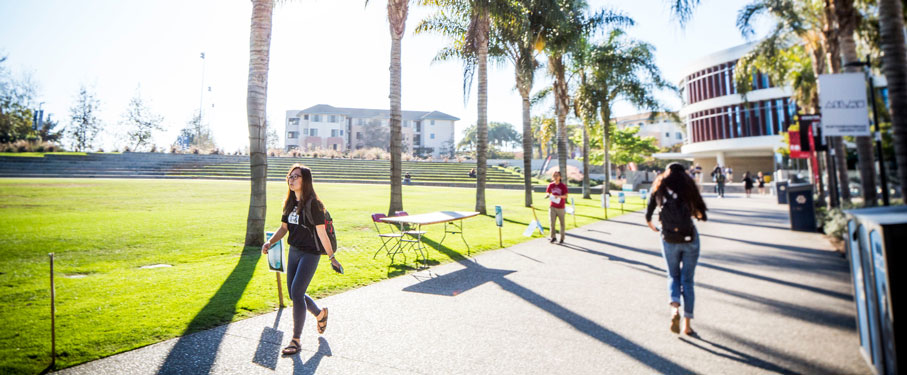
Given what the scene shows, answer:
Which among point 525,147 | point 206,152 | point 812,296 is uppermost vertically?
point 206,152

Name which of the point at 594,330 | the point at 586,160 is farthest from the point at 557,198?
the point at 586,160

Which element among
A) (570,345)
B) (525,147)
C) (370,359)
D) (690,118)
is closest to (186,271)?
(370,359)

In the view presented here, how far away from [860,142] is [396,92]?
1278 centimetres

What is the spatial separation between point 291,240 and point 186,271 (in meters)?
4.55

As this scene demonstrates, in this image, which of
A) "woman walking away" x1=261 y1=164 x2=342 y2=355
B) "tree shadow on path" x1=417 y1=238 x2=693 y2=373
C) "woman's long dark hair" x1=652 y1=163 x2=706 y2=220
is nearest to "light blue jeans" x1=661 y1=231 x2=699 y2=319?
"woman's long dark hair" x1=652 y1=163 x2=706 y2=220

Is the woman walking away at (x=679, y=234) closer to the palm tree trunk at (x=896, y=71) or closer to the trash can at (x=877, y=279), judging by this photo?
the trash can at (x=877, y=279)

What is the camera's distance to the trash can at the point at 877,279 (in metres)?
2.80

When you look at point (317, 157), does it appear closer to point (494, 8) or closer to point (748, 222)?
point (494, 8)

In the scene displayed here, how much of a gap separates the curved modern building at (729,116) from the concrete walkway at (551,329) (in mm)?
50505

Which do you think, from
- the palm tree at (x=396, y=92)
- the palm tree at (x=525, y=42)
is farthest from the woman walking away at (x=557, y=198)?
the palm tree at (x=525, y=42)

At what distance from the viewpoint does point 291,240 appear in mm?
4398

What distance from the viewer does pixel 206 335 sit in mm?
4699

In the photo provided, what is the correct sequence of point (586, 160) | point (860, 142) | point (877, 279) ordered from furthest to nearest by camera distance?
point (586, 160) < point (860, 142) < point (877, 279)

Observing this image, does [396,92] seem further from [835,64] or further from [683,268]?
[835,64]
